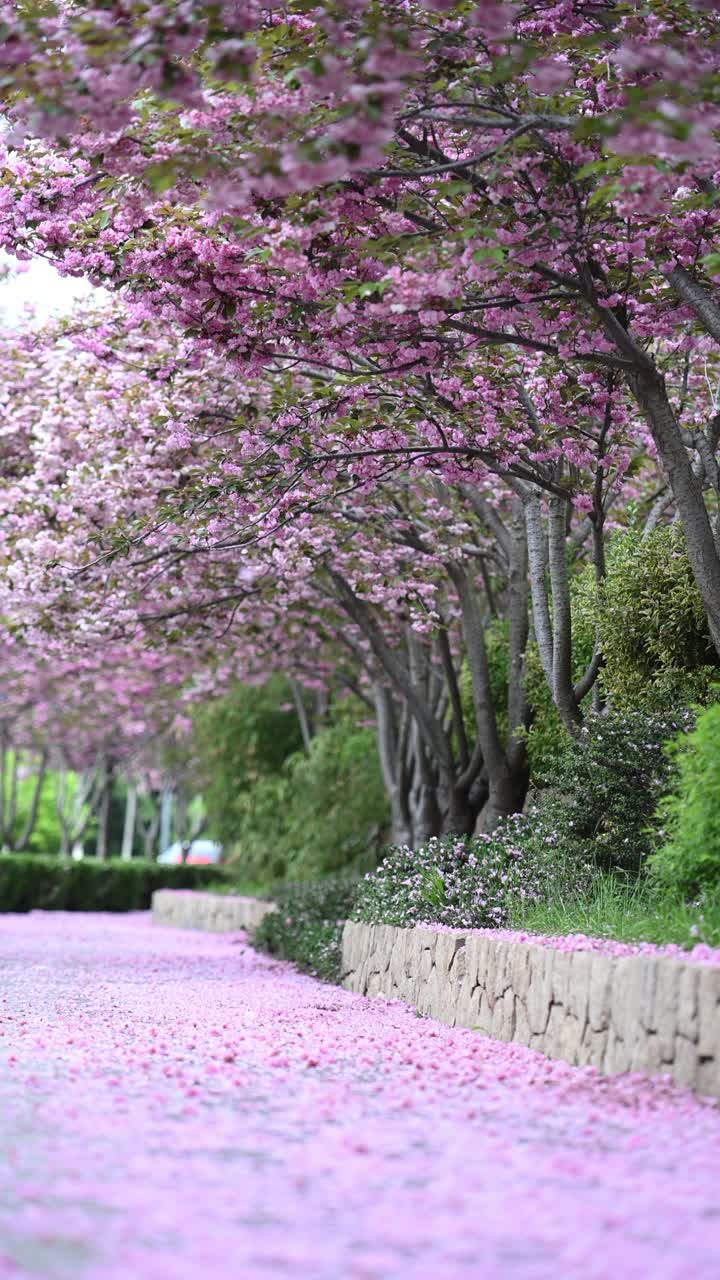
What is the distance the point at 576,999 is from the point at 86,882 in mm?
23090

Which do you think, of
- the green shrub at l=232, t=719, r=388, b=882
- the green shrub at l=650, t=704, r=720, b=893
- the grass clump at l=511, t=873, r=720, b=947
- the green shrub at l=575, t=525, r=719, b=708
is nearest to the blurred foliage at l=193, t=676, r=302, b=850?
the green shrub at l=232, t=719, r=388, b=882

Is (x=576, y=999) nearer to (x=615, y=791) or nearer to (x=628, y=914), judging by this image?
(x=628, y=914)

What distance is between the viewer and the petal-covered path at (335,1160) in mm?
3369

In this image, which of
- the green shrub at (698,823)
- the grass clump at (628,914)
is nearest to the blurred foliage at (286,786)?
the grass clump at (628,914)

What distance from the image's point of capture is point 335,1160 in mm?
4348

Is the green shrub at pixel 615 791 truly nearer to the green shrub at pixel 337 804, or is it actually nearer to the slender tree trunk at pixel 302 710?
the green shrub at pixel 337 804

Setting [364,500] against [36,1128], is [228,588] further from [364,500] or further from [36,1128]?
[36,1128]

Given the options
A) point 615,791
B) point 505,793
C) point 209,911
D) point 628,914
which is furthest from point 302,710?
point 628,914

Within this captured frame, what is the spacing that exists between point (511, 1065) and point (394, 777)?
951 cm

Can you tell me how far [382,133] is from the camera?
18.2 feet

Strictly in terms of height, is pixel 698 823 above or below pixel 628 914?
above

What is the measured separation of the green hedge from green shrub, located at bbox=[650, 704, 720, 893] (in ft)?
69.1

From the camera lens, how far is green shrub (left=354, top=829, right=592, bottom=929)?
9258mm

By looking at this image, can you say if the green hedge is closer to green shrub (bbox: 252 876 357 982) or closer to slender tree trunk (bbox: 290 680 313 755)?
slender tree trunk (bbox: 290 680 313 755)
